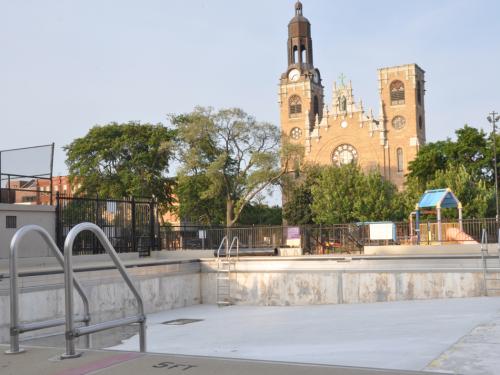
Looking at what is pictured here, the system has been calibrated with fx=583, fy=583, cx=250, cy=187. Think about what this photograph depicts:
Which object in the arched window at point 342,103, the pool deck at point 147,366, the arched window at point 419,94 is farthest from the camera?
the arched window at point 342,103

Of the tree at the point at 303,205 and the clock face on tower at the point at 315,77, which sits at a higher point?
the clock face on tower at the point at 315,77

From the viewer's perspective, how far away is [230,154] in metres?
47.7

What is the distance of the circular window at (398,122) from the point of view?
88.2 meters

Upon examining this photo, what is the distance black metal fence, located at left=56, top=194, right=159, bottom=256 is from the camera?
2097cm

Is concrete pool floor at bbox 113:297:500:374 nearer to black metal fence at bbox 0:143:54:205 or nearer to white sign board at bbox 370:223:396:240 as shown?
black metal fence at bbox 0:143:54:205

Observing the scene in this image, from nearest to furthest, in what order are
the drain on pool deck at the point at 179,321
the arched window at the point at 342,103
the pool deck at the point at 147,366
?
the pool deck at the point at 147,366 < the drain on pool deck at the point at 179,321 < the arched window at the point at 342,103

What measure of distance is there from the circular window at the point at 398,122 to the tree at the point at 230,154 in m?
46.3

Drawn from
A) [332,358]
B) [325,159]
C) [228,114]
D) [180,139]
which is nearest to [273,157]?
[228,114]

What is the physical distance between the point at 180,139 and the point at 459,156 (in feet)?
89.0

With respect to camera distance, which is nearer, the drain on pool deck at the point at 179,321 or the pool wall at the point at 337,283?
the drain on pool deck at the point at 179,321

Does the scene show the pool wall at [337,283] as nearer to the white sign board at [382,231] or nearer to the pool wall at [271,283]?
the pool wall at [271,283]

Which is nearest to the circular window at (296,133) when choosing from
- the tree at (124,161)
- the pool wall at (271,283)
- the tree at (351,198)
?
the tree at (351,198)

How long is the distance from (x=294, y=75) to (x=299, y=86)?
2533 millimetres

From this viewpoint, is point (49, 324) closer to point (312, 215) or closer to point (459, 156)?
point (459, 156)
